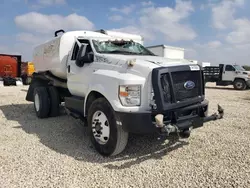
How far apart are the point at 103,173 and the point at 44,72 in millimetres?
4950

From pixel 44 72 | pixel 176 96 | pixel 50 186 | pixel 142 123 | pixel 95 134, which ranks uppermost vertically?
pixel 44 72

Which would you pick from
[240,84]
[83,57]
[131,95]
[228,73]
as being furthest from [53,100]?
[240,84]

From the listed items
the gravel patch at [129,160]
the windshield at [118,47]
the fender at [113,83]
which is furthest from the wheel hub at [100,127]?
the windshield at [118,47]

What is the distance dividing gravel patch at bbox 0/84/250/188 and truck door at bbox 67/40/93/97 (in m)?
1.10

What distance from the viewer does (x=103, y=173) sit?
3811 millimetres

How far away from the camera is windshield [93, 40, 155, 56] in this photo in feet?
17.7

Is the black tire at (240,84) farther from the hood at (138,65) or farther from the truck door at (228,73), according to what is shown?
the hood at (138,65)

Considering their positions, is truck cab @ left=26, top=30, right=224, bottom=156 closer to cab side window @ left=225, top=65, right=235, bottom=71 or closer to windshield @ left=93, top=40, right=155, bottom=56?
windshield @ left=93, top=40, right=155, bottom=56

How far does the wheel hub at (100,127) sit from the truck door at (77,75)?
0.93 meters

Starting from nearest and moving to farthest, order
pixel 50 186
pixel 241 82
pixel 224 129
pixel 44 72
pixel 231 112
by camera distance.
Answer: pixel 50 186, pixel 224 129, pixel 44 72, pixel 231 112, pixel 241 82

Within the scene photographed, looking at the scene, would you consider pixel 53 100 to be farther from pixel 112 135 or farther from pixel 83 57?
pixel 112 135

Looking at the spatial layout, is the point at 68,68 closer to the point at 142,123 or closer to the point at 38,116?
the point at 38,116

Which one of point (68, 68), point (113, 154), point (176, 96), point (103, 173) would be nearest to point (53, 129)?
point (68, 68)

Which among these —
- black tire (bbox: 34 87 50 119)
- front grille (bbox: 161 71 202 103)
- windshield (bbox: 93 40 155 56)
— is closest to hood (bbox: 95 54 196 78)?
front grille (bbox: 161 71 202 103)
